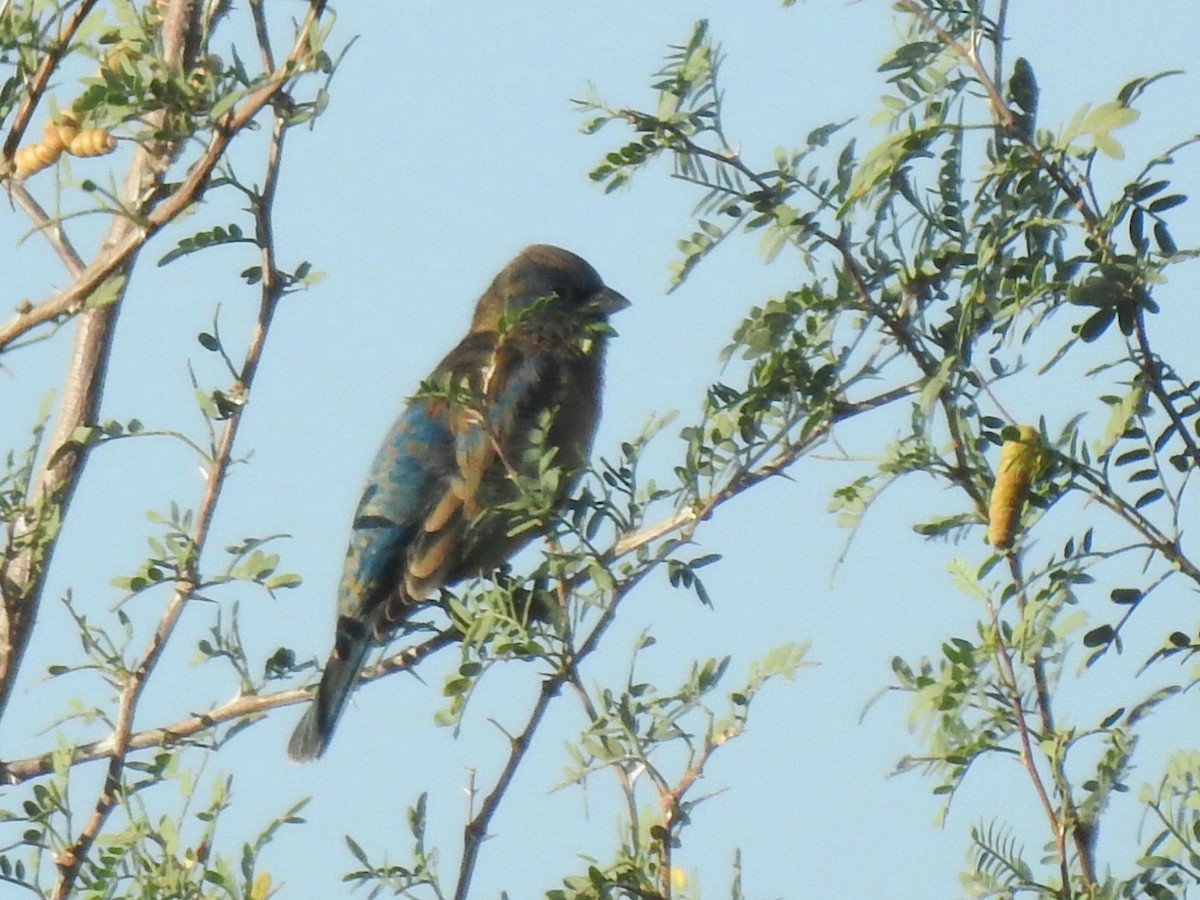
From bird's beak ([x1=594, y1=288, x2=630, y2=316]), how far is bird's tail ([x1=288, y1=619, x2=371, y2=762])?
196 cm

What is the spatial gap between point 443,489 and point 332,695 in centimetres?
84

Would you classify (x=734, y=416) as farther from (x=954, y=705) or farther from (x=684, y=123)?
(x=954, y=705)

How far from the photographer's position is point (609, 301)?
23.0 ft

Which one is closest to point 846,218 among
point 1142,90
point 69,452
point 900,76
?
point 900,76

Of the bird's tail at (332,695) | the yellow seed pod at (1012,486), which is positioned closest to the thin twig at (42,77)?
the yellow seed pod at (1012,486)

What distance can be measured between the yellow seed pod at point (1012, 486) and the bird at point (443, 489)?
2691mm

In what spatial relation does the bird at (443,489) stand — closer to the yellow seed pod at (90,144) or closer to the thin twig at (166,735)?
the thin twig at (166,735)

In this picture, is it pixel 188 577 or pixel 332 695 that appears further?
pixel 332 695

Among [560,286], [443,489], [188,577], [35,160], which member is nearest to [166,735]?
[188,577]

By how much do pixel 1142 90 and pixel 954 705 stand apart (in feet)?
2.81

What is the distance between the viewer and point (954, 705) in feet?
8.50

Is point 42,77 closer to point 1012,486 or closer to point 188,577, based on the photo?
point 188,577

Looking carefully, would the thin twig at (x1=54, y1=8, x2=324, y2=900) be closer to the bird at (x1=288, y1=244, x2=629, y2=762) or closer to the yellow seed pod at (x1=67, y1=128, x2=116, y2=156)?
the yellow seed pod at (x1=67, y1=128, x2=116, y2=156)

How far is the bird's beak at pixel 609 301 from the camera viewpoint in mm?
6996
